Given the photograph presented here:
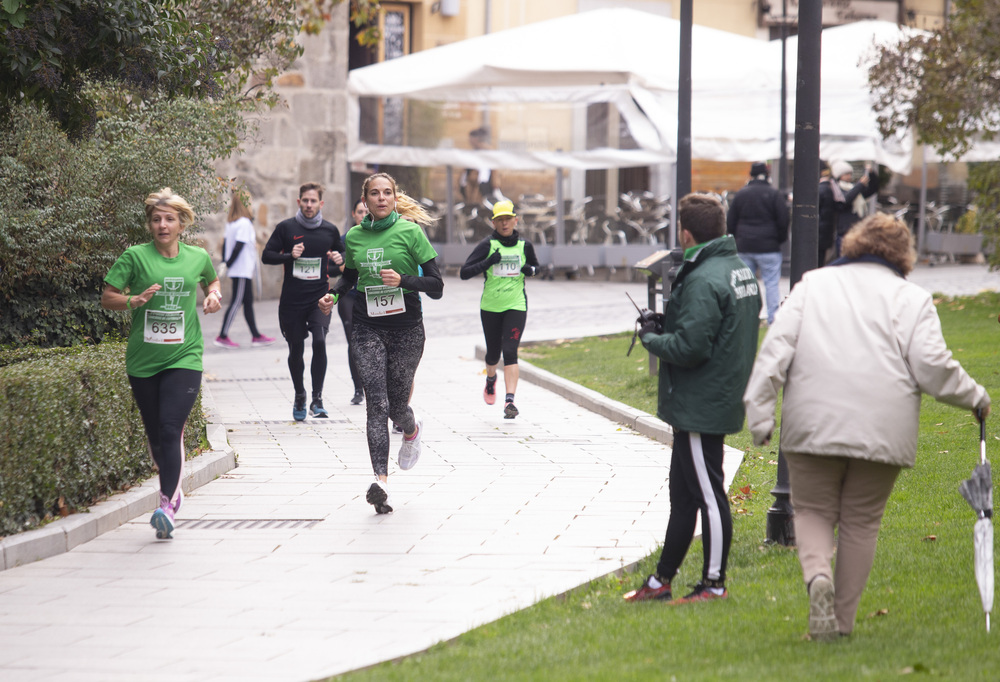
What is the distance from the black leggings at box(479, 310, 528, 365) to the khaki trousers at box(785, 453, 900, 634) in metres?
5.96

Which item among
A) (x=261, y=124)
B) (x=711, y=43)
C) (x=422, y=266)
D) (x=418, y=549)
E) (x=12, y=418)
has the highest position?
(x=711, y=43)

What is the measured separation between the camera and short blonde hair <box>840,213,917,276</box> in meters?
4.56

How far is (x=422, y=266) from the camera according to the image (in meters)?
7.31

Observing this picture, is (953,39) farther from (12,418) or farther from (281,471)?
(12,418)

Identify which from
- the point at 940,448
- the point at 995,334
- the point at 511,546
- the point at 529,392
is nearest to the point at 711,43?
the point at 995,334

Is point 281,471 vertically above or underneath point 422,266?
underneath

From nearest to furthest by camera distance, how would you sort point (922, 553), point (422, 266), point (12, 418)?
point (922, 553), point (12, 418), point (422, 266)

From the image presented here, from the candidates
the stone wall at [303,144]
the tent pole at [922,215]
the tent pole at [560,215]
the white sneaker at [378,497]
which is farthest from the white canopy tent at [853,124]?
the white sneaker at [378,497]

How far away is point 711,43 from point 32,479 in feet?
56.3

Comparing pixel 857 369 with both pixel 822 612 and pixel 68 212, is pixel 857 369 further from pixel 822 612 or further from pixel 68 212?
pixel 68 212

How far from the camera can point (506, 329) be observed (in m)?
10.6

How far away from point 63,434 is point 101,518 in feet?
1.63

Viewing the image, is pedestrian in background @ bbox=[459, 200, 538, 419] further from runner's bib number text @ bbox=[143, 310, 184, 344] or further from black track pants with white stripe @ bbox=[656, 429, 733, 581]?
black track pants with white stripe @ bbox=[656, 429, 733, 581]

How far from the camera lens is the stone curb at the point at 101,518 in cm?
594
